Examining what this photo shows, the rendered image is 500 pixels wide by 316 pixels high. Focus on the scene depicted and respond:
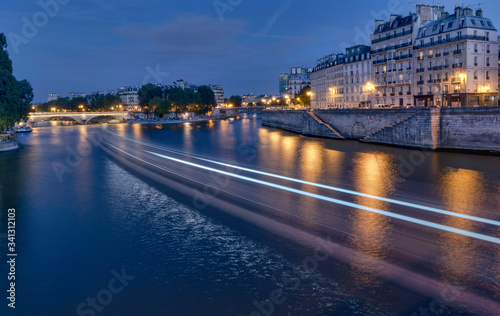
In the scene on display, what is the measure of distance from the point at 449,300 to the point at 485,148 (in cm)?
2699

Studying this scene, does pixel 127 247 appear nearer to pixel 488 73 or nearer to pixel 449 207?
pixel 449 207

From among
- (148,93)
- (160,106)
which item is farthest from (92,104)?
(160,106)

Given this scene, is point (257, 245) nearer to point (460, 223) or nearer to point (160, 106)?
point (460, 223)

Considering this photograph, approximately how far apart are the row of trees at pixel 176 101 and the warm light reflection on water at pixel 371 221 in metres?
114

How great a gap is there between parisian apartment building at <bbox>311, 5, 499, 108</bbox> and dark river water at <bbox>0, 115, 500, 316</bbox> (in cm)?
3166

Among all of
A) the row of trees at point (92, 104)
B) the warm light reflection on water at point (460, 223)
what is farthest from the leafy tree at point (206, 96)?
the warm light reflection on water at point (460, 223)

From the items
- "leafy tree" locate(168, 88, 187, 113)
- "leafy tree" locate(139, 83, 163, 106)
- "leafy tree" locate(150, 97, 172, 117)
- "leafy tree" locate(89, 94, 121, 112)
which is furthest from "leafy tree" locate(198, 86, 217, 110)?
"leafy tree" locate(89, 94, 121, 112)

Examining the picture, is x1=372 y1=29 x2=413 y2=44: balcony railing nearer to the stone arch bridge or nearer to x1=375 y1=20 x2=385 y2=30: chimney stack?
x1=375 y1=20 x2=385 y2=30: chimney stack

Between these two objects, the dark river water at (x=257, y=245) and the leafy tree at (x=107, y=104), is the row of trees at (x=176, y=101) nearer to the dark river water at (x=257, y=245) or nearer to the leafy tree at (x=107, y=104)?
the leafy tree at (x=107, y=104)

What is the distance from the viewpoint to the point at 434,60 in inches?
2094

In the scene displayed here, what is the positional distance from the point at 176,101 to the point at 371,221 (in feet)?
422

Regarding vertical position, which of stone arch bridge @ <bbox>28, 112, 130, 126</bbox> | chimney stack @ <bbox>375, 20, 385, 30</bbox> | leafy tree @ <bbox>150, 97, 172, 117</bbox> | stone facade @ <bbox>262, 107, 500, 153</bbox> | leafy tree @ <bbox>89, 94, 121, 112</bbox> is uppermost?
chimney stack @ <bbox>375, 20, 385, 30</bbox>

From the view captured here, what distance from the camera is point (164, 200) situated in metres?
17.1

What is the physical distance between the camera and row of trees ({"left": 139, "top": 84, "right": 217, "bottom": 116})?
134m
